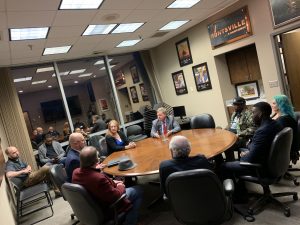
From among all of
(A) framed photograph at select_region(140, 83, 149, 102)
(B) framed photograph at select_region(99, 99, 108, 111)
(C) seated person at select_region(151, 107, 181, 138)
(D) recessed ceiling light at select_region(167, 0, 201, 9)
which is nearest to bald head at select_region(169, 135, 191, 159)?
(C) seated person at select_region(151, 107, 181, 138)

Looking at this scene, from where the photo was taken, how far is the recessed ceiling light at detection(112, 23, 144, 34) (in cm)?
489

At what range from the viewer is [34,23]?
378cm

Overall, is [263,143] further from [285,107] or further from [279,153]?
[285,107]

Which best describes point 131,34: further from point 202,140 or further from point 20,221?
point 20,221

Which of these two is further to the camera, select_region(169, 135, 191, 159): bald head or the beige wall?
the beige wall

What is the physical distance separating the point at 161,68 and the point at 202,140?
186 inches

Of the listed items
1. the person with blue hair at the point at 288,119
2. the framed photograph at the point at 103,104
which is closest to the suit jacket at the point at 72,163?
the person with blue hair at the point at 288,119

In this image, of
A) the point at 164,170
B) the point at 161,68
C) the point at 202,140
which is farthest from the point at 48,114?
the point at 164,170

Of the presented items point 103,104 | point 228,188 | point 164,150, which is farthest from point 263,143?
point 103,104

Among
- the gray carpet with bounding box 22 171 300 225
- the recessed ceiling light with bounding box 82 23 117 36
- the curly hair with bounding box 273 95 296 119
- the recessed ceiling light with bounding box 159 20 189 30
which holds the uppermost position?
the recessed ceiling light with bounding box 82 23 117 36

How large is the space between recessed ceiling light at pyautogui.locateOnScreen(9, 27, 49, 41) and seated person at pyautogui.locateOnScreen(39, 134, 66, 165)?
2.31 m

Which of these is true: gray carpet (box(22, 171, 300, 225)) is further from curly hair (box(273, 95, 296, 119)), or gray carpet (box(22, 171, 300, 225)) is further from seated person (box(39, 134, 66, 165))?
seated person (box(39, 134, 66, 165))

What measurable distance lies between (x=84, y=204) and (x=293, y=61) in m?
4.63

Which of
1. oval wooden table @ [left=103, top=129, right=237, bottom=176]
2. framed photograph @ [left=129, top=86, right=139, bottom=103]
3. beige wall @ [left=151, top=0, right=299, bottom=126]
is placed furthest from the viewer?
framed photograph @ [left=129, top=86, right=139, bottom=103]
